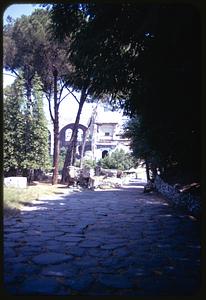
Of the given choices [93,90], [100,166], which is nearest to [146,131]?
[93,90]

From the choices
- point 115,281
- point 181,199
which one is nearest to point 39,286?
point 115,281

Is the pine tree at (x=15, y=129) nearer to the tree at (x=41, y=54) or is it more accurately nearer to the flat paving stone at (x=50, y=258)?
the tree at (x=41, y=54)

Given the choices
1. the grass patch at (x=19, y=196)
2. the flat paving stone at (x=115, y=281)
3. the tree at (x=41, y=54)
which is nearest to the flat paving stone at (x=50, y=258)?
the flat paving stone at (x=115, y=281)

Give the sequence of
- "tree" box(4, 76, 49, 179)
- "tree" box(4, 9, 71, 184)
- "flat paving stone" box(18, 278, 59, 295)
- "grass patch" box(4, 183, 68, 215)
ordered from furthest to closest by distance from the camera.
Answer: "tree" box(4, 76, 49, 179), "grass patch" box(4, 183, 68, 215), "tree" box(4, 9, 71, 184), "flat paving stone" box(18, 278, 59, 295)

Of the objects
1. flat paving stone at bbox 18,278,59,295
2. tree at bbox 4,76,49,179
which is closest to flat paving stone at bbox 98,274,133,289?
flat paving stone at bbox 18,278,59,295

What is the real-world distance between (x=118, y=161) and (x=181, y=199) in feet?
17.1

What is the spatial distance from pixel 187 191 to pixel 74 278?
4621 millimetres

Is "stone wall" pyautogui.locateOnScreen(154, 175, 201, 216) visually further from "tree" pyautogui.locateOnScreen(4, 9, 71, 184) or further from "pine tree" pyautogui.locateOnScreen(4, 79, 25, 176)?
"pine tree" pyautogui.locateOnScreen(4, 79, 25, 176)

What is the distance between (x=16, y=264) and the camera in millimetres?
3691

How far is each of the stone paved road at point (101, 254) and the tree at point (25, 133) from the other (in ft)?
8.48

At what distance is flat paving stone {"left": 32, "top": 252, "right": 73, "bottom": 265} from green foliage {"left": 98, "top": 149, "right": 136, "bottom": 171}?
23.4 feet

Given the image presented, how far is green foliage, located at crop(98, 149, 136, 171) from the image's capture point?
38.7ft

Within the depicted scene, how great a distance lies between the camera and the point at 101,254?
4.20 metres

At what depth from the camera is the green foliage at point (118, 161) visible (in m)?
11.8
